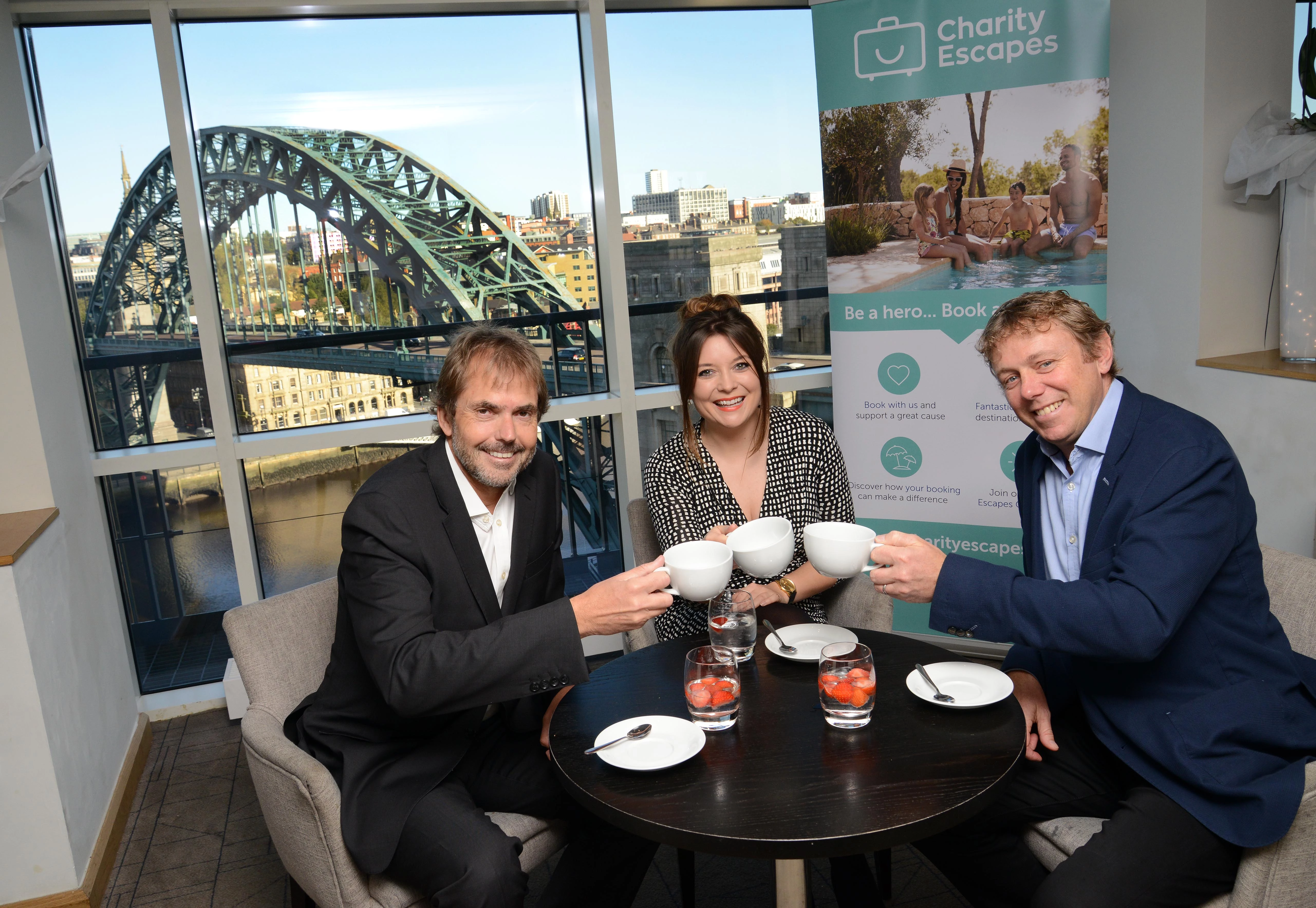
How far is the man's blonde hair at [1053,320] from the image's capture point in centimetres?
171

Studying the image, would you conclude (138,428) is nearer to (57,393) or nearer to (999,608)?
(57,393)

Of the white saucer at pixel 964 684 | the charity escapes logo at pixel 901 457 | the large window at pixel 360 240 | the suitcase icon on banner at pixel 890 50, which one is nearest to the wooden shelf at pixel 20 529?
the large window at pixel 360 240

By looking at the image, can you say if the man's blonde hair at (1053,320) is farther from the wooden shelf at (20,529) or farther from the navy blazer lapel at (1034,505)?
the wooden shelf at (20,529)

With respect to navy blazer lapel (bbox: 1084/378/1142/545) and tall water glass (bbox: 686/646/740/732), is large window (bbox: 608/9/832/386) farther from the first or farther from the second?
tall water glass (bbox: 686/646/740/732)

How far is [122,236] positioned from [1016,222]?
309 cm

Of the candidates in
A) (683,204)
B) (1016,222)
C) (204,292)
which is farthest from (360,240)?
(1016,222)

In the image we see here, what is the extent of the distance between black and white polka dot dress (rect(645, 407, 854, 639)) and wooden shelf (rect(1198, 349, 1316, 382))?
4.46ft

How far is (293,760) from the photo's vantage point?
162 cm

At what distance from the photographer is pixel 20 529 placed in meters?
2.47

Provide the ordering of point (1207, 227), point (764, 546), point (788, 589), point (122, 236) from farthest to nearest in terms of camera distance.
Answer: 1. point (122, 236)
2. point (1207, 227)
3. point (788, 589)
4. point (764, 546)

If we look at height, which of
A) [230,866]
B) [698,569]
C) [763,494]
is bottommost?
[230,866]

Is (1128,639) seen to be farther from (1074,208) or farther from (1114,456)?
(1074,208)

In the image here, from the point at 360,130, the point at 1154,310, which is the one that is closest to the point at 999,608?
the point at 1154,310

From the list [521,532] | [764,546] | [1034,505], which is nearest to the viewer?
[764,546]
